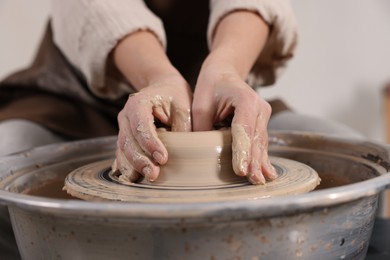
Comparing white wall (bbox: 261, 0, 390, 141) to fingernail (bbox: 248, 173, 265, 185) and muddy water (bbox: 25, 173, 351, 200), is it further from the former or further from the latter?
fingernail (bbox: 248, 173, 265, 185)

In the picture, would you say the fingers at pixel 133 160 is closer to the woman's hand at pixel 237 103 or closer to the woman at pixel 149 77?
the woman at pixel 149 77

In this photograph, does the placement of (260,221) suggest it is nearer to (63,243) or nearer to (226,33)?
(63,243)

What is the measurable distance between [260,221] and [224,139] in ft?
0.72

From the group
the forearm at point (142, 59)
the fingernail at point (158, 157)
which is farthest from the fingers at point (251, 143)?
the forearm at point (142, 59)

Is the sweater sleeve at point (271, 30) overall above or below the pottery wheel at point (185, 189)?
above

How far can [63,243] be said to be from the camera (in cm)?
61

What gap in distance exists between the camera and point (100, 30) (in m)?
1.14

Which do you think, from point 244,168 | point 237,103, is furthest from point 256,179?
point 237,103

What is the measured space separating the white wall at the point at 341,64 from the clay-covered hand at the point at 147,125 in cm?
197

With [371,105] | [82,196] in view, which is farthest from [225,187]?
[371,105]

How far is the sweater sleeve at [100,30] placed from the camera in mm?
1108

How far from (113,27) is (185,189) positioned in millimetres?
550

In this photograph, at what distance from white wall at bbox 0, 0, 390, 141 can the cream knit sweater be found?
4.89 feet

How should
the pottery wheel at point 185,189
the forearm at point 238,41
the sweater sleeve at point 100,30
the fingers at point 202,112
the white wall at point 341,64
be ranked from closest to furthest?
the pottery wheel at point 185,189
the fingers at point 202,112
the forearm at point 238,41
the sweater sleeve at point 100,30
the white wall at point 341,64
